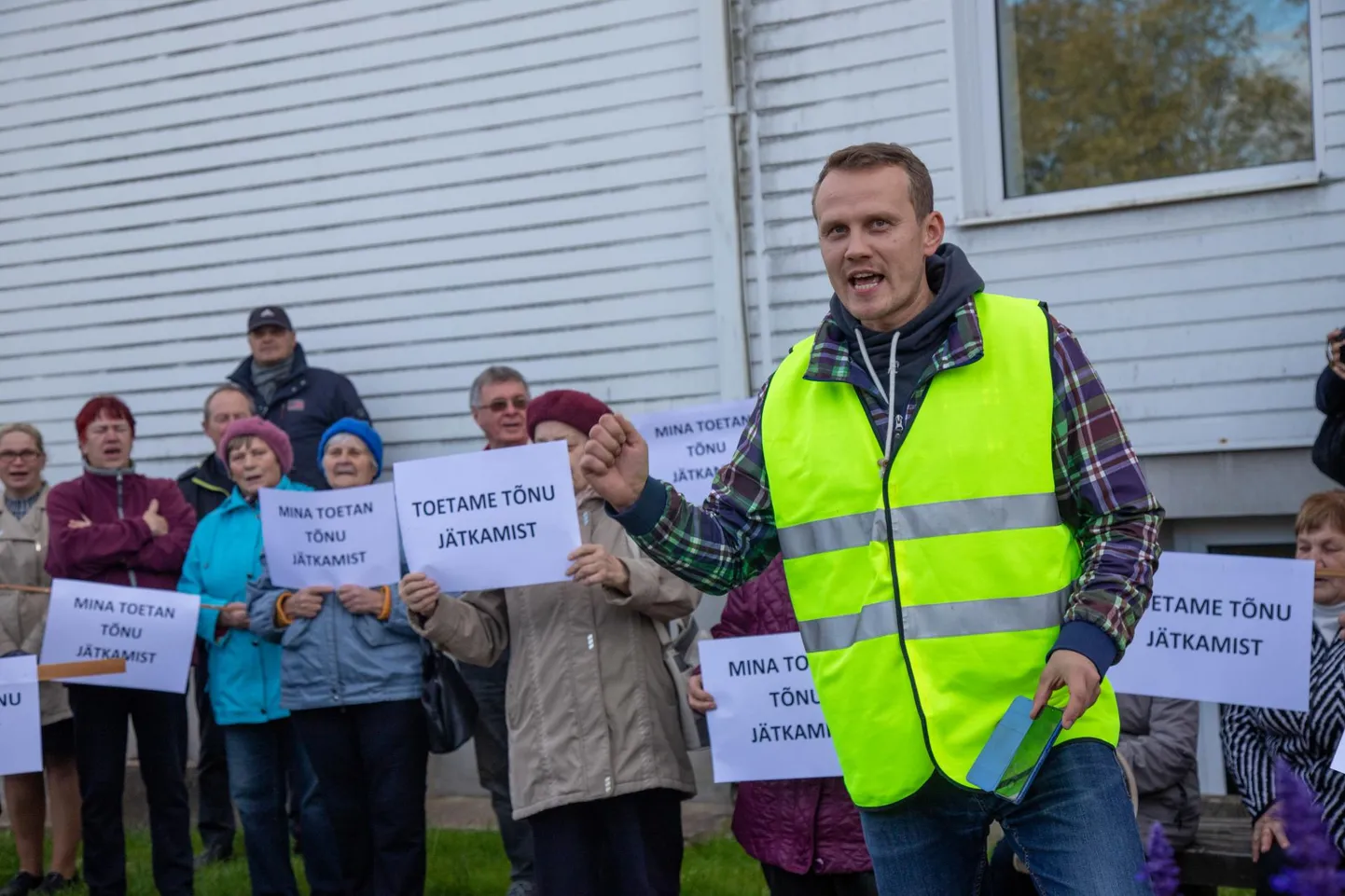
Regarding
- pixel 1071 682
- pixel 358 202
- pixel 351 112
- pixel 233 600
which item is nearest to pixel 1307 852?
pixel 1071 682

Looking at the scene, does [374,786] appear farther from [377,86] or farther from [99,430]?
[377,86]

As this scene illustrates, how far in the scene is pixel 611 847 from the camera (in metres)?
5.70

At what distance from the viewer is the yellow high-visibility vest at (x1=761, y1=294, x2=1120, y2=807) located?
3145 mm

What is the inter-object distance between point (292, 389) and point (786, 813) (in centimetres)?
526

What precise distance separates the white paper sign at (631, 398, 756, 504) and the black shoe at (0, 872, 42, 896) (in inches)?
147

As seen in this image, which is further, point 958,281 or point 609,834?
point 609,834

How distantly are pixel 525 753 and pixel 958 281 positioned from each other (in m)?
2.88

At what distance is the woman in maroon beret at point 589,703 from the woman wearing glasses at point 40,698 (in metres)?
3.05

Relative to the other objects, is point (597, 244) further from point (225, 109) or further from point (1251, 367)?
point (1251, 367)

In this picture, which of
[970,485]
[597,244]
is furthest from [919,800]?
[597,244]

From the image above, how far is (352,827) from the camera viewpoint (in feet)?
21.9

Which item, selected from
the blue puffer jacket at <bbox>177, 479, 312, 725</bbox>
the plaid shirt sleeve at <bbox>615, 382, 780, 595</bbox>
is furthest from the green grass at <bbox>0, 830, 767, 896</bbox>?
the plaid shirt sleeve at <bbox>615, 382, 780, 595</bbox>

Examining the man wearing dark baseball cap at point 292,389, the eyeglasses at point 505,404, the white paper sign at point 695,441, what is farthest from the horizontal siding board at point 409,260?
the white paper sign at point 695,441

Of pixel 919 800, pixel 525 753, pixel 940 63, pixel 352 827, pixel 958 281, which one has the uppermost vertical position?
pixel 940 63
